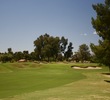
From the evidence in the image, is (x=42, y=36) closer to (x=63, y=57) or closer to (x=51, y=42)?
(x=51, y=42)

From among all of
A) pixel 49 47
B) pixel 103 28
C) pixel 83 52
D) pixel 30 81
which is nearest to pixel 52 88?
pixel 30 81

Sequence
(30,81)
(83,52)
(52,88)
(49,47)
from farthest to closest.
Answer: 1. (83,52)
2. (49,47)
3. (30,81)
4. (52,88)

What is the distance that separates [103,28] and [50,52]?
369 ft

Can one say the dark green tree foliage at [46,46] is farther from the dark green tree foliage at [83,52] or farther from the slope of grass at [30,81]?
the slope of grass at [30,81]

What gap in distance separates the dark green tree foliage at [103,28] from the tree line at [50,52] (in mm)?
107926

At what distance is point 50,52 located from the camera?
5827 inches

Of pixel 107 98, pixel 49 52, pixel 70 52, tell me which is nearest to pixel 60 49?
pixel 70 52

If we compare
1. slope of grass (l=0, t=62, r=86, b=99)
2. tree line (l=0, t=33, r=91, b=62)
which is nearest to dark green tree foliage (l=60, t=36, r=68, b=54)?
tree line (l=0, t=33, r=91, b=62)

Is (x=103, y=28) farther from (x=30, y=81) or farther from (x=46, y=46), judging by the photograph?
(x=46, y=46)

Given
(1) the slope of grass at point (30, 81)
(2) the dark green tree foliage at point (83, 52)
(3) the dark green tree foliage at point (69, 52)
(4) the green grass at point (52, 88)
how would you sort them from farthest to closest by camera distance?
(3) the dark green tree foliage at point (69, 52)
(2) the dark green tree foliage at point (83, 52)
(1) the slope of grass at point (30, 81)
(4) the green grass at point (52, 88)

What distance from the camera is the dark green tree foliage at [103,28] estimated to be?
35.4 metres

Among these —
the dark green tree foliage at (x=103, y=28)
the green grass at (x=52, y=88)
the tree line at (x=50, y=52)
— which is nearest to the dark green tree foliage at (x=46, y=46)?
the tree line at (x=50, y=52)

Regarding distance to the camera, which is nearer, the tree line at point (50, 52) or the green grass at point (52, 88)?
the green grass at point (52, 88)

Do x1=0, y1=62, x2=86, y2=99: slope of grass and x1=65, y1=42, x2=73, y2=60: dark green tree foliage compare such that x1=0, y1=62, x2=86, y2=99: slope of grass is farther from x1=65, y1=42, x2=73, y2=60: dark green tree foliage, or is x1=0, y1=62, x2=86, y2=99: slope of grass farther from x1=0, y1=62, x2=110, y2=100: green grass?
x1=65, y1=42, x2=73, y2=60: dark green tree foliage
